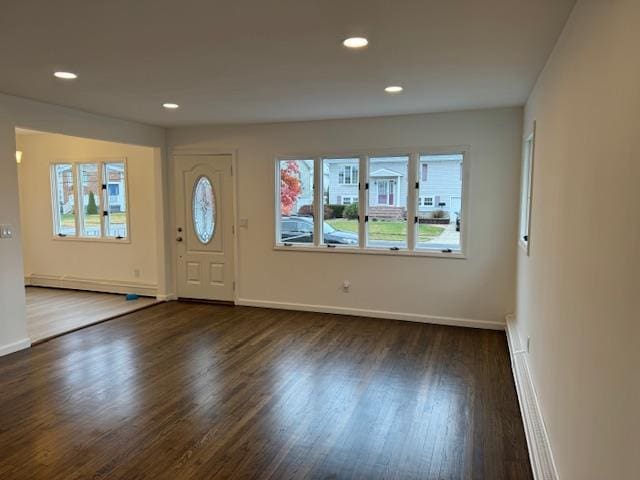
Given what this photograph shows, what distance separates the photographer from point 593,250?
1.69 m

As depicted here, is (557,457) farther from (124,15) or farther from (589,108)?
(124,15)

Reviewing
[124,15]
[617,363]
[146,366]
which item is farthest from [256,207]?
[617,363]

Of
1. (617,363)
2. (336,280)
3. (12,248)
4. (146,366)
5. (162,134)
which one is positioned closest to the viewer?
(617,363)

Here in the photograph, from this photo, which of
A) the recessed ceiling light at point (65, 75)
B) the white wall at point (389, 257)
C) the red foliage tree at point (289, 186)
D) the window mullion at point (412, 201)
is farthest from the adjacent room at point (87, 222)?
the window mullion at point (412, 201)

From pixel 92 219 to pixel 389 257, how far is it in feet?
15.7

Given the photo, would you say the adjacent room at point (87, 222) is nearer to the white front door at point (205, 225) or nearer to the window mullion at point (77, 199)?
the window mullion at point (77, 199)

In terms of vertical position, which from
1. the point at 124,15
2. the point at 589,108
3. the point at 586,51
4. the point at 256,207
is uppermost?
the point at 124,15

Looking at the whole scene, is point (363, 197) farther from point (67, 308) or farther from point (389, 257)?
point (67, 308)

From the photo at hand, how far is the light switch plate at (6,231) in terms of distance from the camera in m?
4.15

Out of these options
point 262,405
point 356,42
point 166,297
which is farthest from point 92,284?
point 356,42

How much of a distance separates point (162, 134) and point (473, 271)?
4.49m

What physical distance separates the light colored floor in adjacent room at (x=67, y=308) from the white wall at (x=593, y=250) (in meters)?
4.73

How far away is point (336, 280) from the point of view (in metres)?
5.69

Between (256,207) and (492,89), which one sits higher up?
(492,89)
